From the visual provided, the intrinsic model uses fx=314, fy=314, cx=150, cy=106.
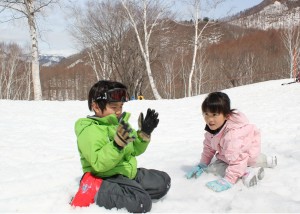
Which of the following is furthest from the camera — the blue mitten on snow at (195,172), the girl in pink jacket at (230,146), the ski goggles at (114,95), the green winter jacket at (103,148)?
the blue mitten on snow at (195,172)

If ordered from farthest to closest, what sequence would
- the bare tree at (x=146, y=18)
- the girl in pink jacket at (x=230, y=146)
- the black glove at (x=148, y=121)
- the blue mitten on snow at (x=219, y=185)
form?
the bare tree at (x=146, y=18) < the girl in pink jacket at (x=230, y=146) < the blue mitten on snow at (x=219, y=185) < the black glove at (x=148, y=121)

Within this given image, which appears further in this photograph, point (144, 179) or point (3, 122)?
point (3, 122)

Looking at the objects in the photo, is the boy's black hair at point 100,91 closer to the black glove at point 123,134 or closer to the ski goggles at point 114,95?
the ski goggles at point 114,95

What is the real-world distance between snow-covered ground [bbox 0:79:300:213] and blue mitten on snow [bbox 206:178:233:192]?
48 mm

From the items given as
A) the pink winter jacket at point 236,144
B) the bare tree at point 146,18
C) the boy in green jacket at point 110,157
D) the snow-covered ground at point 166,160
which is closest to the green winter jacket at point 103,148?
the boy in green jacket at point 110,157

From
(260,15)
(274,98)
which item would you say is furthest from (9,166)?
(260,15)

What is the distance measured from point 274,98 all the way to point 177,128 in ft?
14.4

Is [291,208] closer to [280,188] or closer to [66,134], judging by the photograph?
[280,188]

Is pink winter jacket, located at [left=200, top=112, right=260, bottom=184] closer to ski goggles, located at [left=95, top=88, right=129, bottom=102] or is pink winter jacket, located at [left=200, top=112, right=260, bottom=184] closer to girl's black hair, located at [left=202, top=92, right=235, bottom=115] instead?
girl's black hair, located at [left=202, top=92, right=235, bottom=115]

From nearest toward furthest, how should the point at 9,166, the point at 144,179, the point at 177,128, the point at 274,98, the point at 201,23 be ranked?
the point at 144,179 < the point at 9,166 < the point at 177,128 < the point at 274,98 < the point at 201,23

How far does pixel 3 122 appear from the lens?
755 centimetres

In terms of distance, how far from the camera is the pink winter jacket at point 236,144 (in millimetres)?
2918

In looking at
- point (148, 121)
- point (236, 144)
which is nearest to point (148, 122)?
point (148, 121)

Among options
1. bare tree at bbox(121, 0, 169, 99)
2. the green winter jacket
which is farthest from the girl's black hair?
bare tree at bbox(121, 0, 169, 99)
